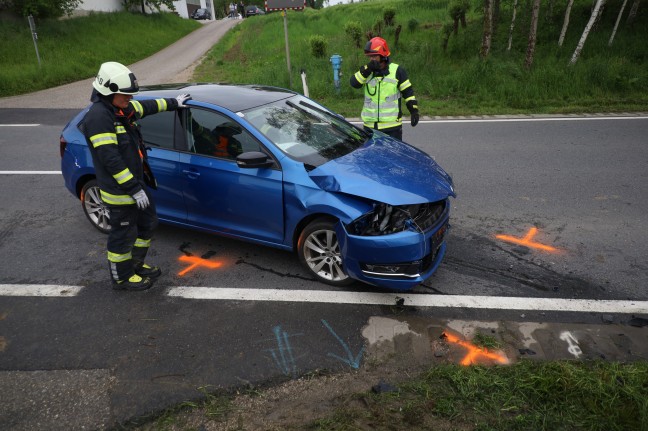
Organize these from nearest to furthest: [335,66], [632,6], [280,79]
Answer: [335,66]
[280,79]
[632,6]

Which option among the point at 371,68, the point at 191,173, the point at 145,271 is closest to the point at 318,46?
the point at 371,68

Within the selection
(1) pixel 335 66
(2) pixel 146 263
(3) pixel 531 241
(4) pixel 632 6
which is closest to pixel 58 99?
(1) pixel 335 66

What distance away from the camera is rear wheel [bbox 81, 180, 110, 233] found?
17.0ft

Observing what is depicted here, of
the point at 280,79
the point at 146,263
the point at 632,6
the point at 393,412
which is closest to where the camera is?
the point at 393,412

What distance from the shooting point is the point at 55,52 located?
2005 cm

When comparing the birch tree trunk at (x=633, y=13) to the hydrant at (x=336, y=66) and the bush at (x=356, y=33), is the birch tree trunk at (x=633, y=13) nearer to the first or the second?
the bush at (x=356, y=33)

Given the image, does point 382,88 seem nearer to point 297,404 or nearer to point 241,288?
point 241,288

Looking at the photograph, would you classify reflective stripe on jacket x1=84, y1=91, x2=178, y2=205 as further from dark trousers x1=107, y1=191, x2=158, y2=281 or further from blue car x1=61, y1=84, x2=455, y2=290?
blue car x1=61, y1=84, x2=455, y2=290

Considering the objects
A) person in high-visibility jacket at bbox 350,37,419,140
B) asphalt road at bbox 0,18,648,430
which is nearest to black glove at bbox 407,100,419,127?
person in high-visibility jacket at bbox 350,37,419,140

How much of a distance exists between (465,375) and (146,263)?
3170mm

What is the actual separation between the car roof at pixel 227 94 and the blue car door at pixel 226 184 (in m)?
0.20

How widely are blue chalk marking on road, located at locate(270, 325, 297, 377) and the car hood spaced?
1228 millimetres

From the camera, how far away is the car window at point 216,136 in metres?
4.36

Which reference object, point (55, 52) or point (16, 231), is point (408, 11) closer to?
point (55, 52)
